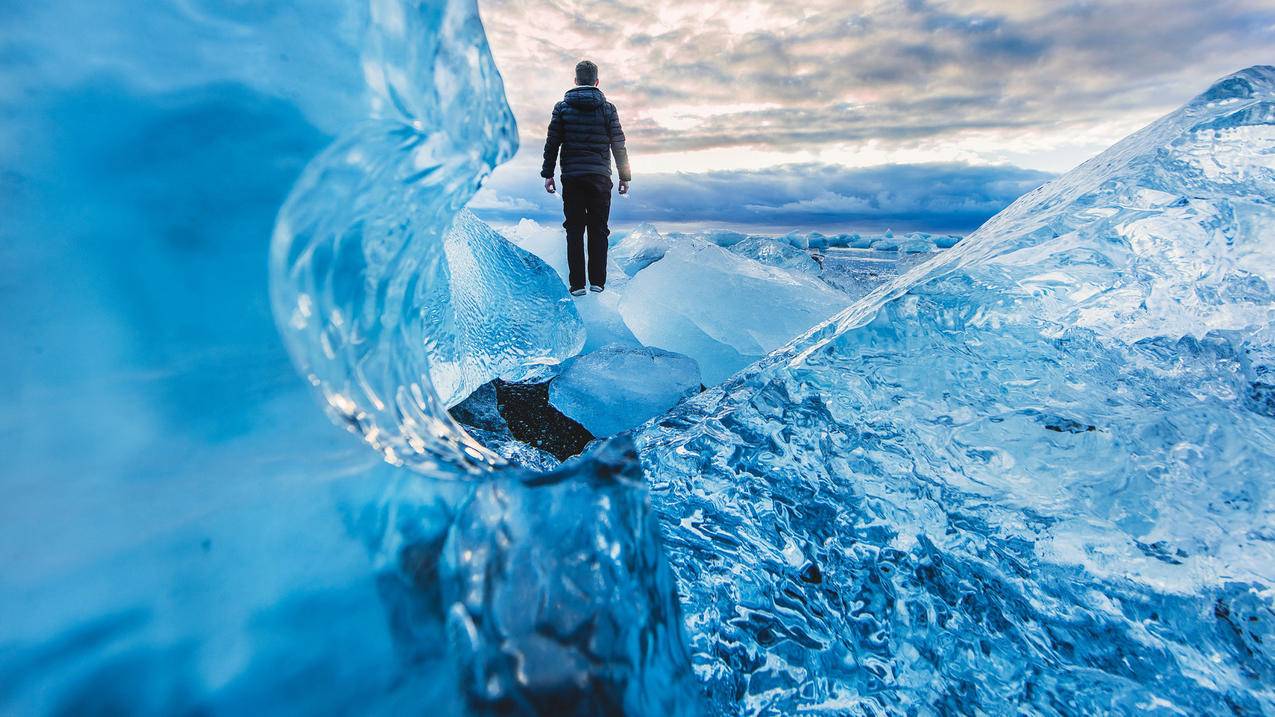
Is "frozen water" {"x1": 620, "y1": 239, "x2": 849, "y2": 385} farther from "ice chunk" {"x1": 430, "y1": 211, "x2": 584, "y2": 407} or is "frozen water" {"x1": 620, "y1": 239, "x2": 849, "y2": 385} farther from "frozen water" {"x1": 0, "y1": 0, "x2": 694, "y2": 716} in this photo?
"frozen water" {"x1": 0, "y1": 0, "x2": 694, "y2": 716}

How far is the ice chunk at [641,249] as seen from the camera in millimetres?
6301

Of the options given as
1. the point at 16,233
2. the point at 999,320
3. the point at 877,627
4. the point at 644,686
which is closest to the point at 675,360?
the point at 999,320

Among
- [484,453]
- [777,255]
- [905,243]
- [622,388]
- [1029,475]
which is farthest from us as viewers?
[905,243]

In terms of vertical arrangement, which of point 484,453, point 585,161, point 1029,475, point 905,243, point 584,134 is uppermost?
point 584,134

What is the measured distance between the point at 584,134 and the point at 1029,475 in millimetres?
3897

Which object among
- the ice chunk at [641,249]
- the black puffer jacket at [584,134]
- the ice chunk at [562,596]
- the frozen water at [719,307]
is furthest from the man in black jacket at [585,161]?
the ice chunk at [562,596]

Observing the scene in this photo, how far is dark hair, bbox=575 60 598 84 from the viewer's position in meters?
4.27

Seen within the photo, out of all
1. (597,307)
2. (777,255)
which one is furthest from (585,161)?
(777,255)

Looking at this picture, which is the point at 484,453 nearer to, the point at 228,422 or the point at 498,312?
the point at 228,422

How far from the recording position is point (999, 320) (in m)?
1.09

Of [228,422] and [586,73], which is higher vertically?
[586,73]

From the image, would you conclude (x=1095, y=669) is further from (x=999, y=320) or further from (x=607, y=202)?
(x=607, y=202)

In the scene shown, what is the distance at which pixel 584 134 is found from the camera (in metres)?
4.29

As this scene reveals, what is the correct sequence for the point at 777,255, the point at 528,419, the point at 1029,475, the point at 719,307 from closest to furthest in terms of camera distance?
the point at 1029,475 → the point at 528,419 → the point at 719,307 → the point at 777,255
